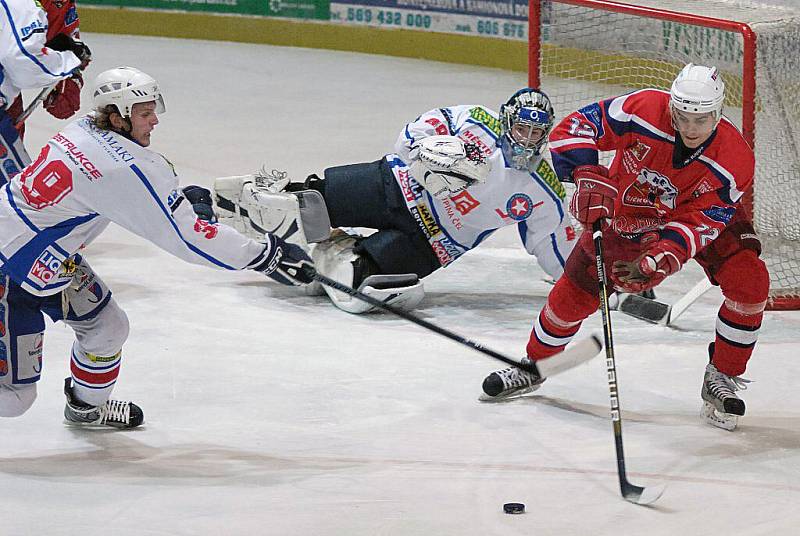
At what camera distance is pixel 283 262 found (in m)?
3.18

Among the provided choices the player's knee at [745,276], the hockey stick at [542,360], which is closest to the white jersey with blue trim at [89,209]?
the hockey stick at [542,360]

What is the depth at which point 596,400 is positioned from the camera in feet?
12.3

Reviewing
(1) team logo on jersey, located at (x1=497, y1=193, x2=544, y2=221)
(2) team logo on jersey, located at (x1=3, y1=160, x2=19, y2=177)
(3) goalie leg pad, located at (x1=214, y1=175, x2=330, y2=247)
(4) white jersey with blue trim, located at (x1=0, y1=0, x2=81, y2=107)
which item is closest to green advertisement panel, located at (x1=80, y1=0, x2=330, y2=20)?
(3) goalie leg pad, located at (x1=214, y1=175, x2=330, y2=247)

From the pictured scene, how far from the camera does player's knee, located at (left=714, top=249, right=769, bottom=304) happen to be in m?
3.39

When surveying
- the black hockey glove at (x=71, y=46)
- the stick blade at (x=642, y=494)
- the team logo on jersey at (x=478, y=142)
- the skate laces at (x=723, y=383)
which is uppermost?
the black hockey glove at (x=71, y=46)

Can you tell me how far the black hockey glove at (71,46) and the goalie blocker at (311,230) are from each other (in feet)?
2.64

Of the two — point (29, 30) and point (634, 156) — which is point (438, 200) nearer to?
point (634, 156)

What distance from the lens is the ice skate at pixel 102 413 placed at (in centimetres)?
344

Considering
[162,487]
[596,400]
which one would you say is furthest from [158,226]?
[596,400]

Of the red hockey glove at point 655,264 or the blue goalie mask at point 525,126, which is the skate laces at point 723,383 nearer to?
the red hockey glove at point 655,264

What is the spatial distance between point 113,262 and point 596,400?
2.26m

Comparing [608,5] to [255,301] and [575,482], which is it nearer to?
[255,301]

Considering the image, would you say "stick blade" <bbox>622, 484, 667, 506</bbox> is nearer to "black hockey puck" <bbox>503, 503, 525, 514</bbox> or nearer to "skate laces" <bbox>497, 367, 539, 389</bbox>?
"black hockey puck" <bbox>503, 503, 525, 514</bbox>

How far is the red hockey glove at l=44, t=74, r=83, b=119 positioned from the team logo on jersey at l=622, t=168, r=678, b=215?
210 cm
